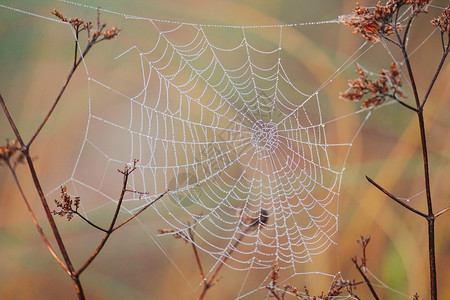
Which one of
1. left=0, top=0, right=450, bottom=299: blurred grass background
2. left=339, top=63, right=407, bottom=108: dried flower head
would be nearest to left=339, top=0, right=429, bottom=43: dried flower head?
left=339, top=63, right=407, bottom=108: dried flower head

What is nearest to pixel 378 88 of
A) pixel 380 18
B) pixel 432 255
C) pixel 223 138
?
pixel 380 18

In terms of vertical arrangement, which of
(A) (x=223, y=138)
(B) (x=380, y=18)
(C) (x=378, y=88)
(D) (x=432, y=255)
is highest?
(A) (x=223, y=138)

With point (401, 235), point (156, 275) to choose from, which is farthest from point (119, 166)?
point (401, 235)

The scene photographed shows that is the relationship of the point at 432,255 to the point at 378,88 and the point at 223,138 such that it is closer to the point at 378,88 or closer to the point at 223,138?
the point at 378,88

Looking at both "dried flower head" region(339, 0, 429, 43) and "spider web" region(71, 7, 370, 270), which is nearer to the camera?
"dried flower head" region(339, 0, 429, 43)

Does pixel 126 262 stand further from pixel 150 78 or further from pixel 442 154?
pixel 442 154

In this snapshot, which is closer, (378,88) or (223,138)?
(378,88)

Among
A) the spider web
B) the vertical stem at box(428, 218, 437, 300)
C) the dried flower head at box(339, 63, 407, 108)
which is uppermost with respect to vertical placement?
the spider web

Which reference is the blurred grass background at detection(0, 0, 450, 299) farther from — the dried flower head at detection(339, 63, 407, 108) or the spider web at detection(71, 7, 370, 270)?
the dried flower head at detection(339, 63, 407, 108)

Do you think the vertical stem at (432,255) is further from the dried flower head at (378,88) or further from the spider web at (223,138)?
the spider web at (223,138)
